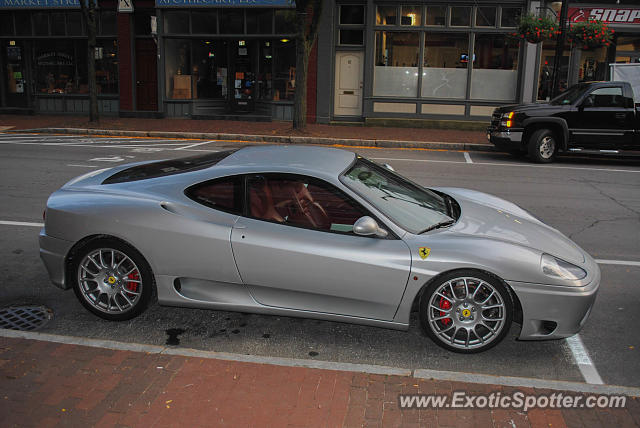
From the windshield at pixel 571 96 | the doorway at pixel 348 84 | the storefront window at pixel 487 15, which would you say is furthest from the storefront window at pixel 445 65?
the windshield at pixel 571 96

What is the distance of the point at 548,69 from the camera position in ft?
67.6

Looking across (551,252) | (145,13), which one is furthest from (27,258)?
(145,13)

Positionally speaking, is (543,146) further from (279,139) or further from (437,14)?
(437,14)

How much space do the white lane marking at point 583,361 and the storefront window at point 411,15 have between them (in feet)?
58.1

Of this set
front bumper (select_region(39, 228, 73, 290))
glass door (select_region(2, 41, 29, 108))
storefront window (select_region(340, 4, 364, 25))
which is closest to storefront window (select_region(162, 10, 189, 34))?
storefront window (select_region(340, 4, 364, 25))

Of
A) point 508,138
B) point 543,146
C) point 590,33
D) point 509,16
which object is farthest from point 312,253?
point 509,16

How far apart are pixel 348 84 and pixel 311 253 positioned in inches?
711

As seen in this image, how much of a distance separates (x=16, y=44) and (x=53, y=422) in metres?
24.6

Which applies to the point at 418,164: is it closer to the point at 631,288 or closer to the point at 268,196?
the point at 631,288

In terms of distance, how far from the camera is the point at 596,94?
1404 centimetres

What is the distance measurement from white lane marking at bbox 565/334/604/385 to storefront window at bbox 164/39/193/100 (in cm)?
2036

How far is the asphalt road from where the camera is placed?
434 cm

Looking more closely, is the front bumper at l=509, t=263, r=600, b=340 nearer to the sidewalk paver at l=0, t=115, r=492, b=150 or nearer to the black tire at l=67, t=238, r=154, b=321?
the black tire at l=67, t=238, r=154, b=321

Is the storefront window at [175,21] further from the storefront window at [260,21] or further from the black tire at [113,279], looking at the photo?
the black tire at [113,279]
